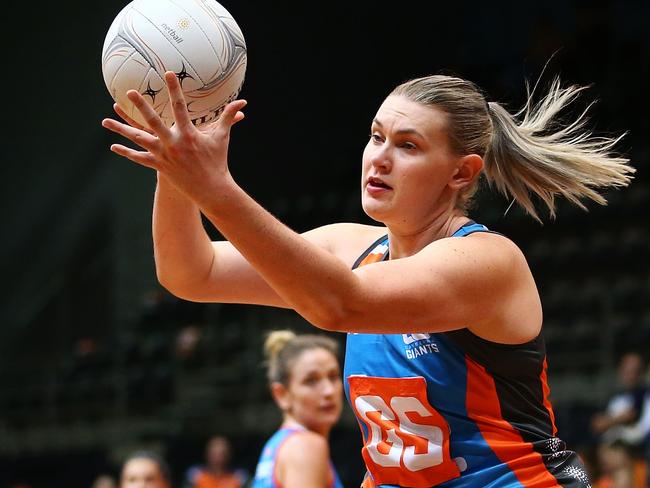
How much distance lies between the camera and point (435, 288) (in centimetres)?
248

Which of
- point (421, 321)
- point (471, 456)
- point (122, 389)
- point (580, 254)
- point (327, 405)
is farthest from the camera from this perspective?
point (122, 389)

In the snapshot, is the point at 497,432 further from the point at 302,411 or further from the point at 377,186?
the point at 302,411

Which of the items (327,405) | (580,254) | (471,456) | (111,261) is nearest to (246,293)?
(471,456)

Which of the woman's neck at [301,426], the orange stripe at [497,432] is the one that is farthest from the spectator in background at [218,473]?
the orange stripe at [497,432]

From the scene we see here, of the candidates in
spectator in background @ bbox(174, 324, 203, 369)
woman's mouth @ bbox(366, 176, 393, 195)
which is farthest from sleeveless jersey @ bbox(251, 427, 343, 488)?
spectator in background @ bbox(174, 324, 203, 369)

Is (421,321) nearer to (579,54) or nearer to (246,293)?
(246,293)

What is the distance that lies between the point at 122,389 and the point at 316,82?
4801 millimetres

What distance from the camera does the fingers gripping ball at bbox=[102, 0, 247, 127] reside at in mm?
2652

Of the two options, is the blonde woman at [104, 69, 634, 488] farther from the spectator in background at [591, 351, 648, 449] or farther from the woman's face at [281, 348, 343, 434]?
the spectator in background at [591, 351, 648, 449]

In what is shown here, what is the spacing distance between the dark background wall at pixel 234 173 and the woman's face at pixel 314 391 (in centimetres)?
536

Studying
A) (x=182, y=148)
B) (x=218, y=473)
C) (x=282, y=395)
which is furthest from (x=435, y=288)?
(x=218, y=473)

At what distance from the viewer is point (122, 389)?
1221 centimetres

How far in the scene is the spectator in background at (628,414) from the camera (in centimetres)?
745

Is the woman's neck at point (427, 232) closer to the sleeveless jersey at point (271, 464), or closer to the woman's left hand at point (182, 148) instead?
the woman's left hand at point (182, 148)
